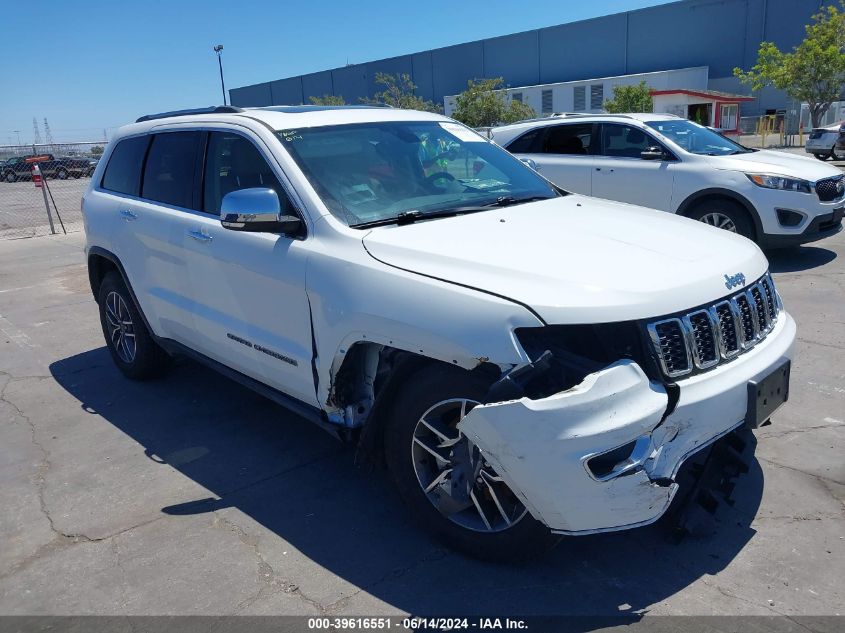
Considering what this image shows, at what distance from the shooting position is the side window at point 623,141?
8.96 meters

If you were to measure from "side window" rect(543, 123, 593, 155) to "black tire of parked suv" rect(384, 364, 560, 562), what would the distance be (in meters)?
7.18

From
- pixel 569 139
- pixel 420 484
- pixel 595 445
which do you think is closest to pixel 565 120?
pixel 569 139

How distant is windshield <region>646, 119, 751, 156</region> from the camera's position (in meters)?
8.78

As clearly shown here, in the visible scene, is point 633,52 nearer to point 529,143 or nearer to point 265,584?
point 529,143

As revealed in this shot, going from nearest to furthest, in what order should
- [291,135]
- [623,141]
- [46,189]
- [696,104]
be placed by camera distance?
[291,135]
[623,141]
[46,189]
[696,104]

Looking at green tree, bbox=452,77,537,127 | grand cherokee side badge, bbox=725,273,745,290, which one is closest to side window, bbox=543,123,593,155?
grand cherokee side badge, bbox=725,273,745,290

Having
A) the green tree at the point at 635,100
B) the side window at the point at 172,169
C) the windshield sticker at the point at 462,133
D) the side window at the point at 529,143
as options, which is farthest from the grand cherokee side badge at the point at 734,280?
the green tree at the point at 635,100

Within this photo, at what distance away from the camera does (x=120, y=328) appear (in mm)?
5531

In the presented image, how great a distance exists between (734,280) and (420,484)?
1619 mm

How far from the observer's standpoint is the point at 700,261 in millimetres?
3125

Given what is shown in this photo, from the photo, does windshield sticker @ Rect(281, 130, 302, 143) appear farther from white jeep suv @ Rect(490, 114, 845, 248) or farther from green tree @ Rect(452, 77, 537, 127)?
green tree @ Rect(452, 77, 537, 127)

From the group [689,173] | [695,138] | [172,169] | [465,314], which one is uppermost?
[172,169]

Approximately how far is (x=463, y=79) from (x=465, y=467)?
196 feet

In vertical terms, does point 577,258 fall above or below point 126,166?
below
